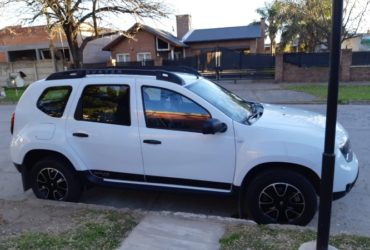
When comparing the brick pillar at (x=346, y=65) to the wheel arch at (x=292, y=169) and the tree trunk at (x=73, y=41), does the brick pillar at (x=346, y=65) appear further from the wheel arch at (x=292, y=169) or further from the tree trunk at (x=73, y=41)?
the wheel arch at (x=292, y=169)

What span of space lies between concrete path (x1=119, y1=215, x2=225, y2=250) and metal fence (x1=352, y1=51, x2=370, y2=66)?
20.5 meters

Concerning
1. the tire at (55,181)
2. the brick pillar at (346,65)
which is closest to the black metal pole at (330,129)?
the tire at (55,181)

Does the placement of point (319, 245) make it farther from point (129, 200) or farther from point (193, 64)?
point (193, 64)

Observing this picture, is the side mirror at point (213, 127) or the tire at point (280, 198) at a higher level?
the side mirror at point (213, 127)

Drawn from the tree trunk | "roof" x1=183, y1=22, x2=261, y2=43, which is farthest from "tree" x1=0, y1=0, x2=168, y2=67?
"roof" x1=183, y1=22, x2=261, y2=43

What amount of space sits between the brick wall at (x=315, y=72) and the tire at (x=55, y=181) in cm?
1850

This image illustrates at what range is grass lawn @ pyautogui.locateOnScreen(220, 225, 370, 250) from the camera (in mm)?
3334

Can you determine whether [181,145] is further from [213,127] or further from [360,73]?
[360,73]

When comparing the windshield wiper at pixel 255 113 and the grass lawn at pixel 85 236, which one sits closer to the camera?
the grass lawn at pixel 85 236

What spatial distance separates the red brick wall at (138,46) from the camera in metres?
35.1

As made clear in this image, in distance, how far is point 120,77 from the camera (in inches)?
176

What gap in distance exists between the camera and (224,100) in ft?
15.1

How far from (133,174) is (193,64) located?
2198 centimetres

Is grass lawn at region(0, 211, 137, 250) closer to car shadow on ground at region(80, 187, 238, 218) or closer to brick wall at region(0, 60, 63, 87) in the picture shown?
car shadow on ground at region(80, 187, 238, 218)
